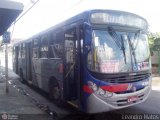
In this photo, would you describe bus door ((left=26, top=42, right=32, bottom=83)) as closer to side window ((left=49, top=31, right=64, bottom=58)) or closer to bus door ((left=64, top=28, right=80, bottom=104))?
side window ((left=49, top=31, right=64, bottom=58))

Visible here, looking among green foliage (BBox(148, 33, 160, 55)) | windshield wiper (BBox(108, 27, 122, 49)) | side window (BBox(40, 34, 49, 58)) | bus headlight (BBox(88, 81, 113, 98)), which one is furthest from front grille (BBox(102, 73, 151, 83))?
green foliage (BBox(148, 33, 160, 55))

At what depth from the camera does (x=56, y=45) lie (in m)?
9.68

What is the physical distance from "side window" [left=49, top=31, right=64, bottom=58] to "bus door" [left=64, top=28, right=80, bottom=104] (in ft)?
1.53

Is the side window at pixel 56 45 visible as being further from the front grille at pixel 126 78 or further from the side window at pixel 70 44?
the front grille at pixel 126 78

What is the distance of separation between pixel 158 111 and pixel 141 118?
1194 mm

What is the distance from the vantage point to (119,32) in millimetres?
7820

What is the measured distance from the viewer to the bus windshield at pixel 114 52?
732cm

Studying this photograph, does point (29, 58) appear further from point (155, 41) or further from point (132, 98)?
point (155, 41)

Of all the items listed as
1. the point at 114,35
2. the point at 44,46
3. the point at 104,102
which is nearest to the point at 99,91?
the point at 104,102

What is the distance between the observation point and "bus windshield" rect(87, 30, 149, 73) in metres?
7.32

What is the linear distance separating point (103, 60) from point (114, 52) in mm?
432

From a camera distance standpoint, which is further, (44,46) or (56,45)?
(44,46)

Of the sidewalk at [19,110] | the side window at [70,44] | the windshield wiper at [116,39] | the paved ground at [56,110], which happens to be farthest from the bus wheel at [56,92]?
the windshield wiper at [116,39]

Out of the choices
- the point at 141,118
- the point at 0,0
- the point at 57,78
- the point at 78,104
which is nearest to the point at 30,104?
the point at 57,78
